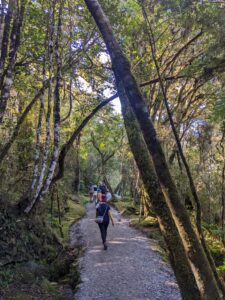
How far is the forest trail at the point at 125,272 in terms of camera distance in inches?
256

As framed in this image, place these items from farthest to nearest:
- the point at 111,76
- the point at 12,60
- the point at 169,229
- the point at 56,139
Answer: the point at 111,76, the point at 56,139, the point at 12,60, the point at 169,229

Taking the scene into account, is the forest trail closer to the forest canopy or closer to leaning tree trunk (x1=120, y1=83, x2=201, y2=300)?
the forest canopy

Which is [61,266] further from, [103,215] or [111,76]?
[111,76]

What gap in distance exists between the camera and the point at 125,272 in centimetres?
769

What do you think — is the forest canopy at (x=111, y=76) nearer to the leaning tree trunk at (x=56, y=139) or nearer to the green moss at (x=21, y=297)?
the leaning tree trunk at (x=56, y=139)

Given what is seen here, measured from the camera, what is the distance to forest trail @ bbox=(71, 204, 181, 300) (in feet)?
21.3

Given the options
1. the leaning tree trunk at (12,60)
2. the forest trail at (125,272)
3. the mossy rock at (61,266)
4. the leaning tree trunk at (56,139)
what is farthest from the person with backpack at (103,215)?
the leaning tree trunk at (12,60)

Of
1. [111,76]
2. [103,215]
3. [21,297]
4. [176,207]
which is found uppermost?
[111,76]

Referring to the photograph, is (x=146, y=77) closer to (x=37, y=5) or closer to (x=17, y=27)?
(x=37, y=5)

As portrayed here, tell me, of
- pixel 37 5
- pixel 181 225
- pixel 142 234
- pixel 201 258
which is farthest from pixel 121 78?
pixel 142 234

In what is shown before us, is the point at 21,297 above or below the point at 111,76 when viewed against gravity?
below

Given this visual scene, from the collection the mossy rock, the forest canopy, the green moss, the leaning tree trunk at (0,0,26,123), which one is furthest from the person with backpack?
the leaning tree trunk at (0,0,26,123)

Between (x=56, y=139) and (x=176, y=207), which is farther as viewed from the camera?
(x=56, y=139)

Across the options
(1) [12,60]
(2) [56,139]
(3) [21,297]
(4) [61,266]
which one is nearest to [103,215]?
(4) [61,266]
